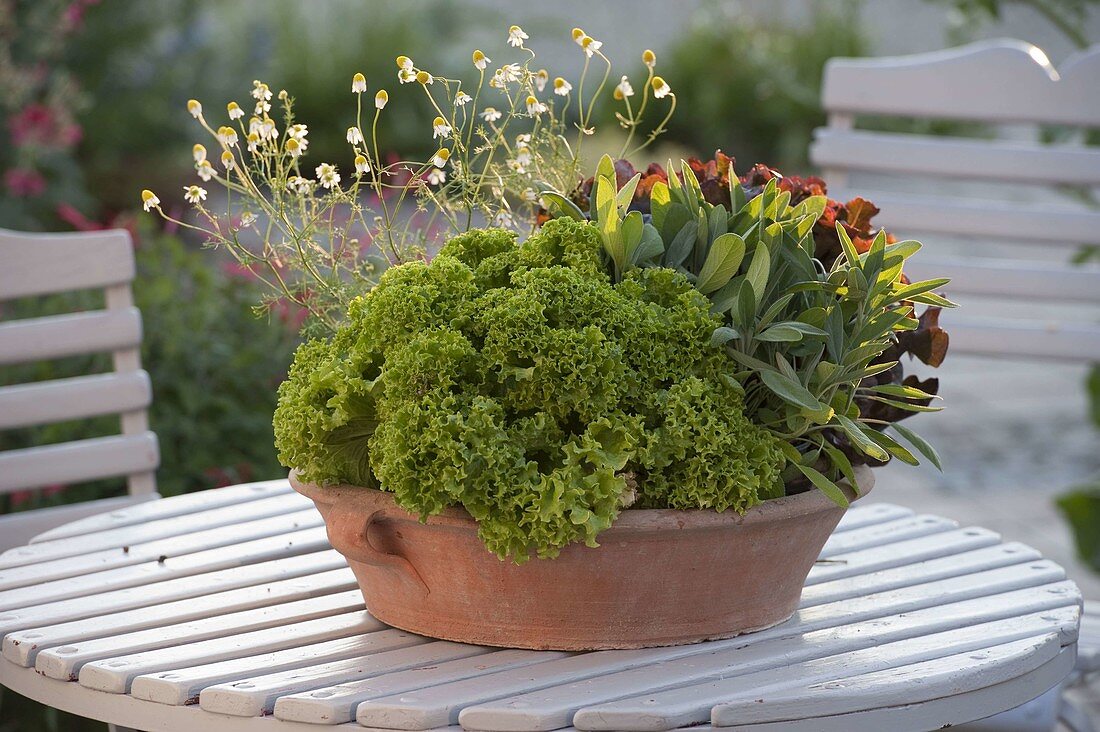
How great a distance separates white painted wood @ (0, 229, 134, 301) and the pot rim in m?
1.23

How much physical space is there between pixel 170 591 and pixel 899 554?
0.98 metres

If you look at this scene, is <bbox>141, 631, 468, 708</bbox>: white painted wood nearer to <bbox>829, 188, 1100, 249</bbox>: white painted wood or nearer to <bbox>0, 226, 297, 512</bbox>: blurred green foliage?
<bbox>0, 226, 297, 512</bbox>: blurred green foliage

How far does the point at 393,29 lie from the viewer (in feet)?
29.1

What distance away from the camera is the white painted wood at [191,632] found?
4.48 ft

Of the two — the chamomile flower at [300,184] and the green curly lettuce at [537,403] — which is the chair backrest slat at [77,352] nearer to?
the chamomile flower at [300,184]

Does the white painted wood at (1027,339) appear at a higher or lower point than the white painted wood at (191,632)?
lower

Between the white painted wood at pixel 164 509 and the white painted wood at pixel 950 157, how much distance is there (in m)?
1.66

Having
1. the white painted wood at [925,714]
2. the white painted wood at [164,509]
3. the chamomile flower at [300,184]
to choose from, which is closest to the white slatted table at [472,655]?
the white painted wood at [925,714]

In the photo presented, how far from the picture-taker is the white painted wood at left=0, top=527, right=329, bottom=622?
162 centimetres

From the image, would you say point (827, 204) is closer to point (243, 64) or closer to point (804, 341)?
point (804, 341)

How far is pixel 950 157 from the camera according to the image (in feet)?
10.2

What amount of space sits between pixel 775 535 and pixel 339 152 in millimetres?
7333

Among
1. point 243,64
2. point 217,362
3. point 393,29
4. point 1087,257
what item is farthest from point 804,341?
point 393,29

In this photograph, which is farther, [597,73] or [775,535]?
[597,73]
